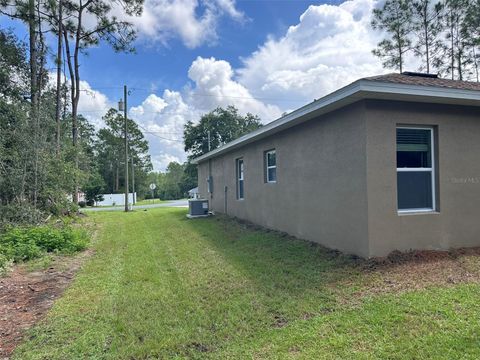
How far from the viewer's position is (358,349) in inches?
112

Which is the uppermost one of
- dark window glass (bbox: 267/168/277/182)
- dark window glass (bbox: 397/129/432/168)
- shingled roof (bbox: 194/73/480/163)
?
shingled roof (bbox: 194/73/480/163)

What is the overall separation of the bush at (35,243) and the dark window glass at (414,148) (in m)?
7.27

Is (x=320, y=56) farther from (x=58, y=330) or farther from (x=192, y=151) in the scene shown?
(x=192, y=151)

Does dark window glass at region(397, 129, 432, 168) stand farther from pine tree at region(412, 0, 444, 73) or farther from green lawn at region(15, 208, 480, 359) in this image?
pine tree at region(412, 0, 444, 73)

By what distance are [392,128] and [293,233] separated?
346 cm

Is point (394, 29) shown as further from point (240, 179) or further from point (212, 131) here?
point (212, 131)

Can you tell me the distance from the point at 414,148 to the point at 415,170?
0.41 m

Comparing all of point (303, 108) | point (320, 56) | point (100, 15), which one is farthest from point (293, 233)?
point (100, 15)

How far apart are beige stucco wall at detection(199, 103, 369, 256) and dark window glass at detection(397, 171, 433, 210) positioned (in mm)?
901

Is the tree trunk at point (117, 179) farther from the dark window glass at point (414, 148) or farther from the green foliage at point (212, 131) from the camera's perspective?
the dark window glass at point (414, 148)

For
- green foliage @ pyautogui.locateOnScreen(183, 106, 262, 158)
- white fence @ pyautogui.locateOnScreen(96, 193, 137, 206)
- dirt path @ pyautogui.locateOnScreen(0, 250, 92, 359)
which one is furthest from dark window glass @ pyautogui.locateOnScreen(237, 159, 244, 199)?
white fence @ pyautogui.locateOnScreen(96, 193, 137, 206)

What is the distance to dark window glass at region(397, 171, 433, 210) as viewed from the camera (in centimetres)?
575

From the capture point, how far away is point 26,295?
4.63 meters

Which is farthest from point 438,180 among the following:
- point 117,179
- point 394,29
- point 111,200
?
point 117,179
